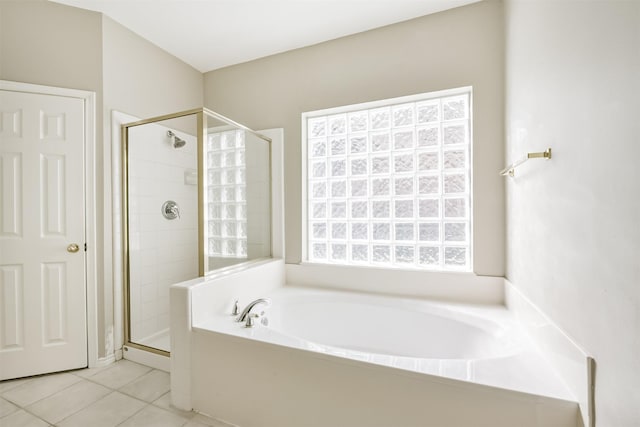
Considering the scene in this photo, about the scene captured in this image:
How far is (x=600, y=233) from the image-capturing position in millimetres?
804

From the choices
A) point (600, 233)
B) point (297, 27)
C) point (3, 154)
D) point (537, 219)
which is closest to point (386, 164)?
point (537, 219)

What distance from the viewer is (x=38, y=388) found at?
5.64 ft

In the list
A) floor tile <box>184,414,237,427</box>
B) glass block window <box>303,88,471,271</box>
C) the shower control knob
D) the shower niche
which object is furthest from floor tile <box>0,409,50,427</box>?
glass block window <box>303,88,471,271</box>

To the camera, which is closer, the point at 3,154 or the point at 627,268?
the point at 627,268

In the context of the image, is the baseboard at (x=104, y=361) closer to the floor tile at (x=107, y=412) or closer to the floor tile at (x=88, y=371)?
the floor tile at (x=88, y=371)

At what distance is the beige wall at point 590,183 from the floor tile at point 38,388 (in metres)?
2.72

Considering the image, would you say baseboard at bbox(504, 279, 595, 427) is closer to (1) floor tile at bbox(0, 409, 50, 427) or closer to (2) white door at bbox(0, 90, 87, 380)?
(1) floor tile at bbox(0, 409, 50, 427)

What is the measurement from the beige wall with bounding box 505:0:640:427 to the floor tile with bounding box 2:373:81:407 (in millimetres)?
2722

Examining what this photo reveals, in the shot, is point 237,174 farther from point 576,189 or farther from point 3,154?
point 576,189

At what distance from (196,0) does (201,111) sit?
844mm

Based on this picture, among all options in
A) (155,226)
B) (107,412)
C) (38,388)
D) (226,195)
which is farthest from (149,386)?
(226,195)

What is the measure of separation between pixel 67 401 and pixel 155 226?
1.28 meters

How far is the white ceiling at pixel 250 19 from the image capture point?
192 cm

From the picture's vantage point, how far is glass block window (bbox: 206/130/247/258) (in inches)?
73.0
